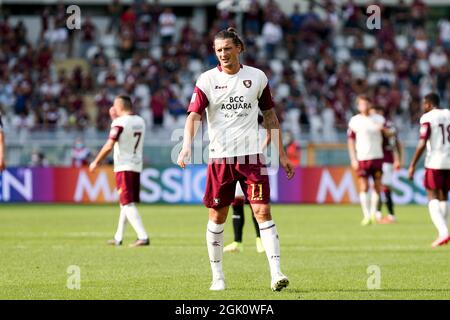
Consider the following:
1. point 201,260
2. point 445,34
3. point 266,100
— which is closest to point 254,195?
point 266,100

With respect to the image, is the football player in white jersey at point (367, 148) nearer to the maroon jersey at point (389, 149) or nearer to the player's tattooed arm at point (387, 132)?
the player's tattooed arm at point (387, 132)

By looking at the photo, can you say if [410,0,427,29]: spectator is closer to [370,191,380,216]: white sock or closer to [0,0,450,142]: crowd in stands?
[0,0,450,142]: crowd in stands

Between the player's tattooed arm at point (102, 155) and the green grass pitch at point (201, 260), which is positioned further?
the player's tattooed arm at point (102, 155)

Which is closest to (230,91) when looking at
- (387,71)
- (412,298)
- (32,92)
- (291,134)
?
(412,298)

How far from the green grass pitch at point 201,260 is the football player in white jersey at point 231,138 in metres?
0.71

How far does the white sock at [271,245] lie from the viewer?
11258 mm

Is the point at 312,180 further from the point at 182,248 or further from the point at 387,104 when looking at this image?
the point at 182,248

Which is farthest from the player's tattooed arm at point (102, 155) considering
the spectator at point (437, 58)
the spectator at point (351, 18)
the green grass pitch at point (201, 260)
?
the spectator at point (351, 18)

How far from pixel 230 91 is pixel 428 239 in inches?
340

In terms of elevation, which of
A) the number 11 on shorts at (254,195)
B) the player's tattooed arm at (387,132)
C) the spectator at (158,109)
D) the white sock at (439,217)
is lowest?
the white sock at (439,217)

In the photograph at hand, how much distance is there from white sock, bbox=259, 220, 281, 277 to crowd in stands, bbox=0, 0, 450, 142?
22296mm

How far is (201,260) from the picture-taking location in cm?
1512

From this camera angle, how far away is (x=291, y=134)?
3272 centimetres

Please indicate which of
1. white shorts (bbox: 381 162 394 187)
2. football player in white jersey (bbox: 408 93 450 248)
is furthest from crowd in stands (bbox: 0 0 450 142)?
football player in white jersey (bbox: 408 93 450 248)
